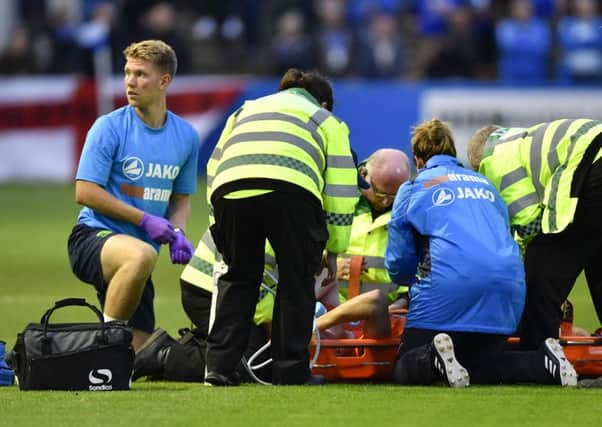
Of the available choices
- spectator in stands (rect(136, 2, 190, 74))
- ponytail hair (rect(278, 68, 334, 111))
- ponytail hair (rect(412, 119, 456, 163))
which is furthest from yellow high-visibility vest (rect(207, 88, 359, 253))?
spectator in stands (rect(136, 2, 190, 74))

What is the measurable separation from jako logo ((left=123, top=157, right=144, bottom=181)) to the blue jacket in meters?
1.79

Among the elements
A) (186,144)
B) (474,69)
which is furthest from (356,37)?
(186,144)

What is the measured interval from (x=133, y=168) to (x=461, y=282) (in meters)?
2.31

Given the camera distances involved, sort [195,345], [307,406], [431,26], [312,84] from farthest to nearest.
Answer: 1. [431,26]
2. [195,345]
3. [312,84]
4. [307,406]

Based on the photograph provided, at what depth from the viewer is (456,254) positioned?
8.73 meters

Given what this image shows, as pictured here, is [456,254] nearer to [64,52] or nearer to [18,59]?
[18,59]

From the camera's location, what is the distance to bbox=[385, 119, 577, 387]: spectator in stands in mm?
8680

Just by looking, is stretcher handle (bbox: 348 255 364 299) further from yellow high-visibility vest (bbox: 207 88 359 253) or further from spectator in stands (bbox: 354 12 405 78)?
spectator in stands (bbox: 354 12 405 78)

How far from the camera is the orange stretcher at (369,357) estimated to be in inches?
357

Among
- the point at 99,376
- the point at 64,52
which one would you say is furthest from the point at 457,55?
the point at 99,376

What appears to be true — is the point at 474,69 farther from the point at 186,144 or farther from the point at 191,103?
the point at 186,144

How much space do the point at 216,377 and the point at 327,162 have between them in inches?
53.0

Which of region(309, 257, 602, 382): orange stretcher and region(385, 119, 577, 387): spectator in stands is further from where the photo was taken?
region(309, 257, 602, 382): orange stretcher

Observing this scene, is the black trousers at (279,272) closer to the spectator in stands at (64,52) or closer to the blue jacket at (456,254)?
the blue jacket at (456,254)
